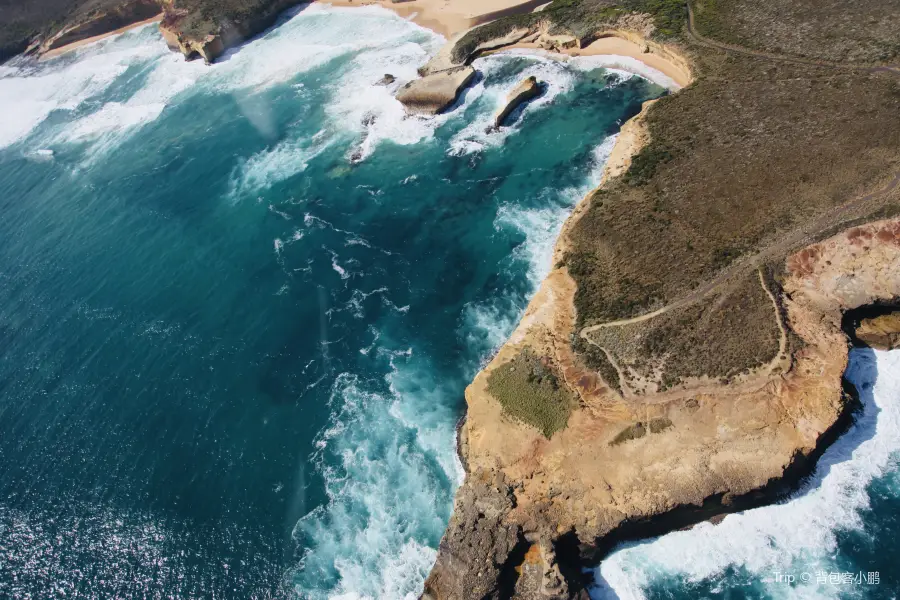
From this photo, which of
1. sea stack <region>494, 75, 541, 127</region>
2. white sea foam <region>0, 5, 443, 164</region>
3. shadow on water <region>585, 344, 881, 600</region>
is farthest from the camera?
white sea foam <region>0, 5, 443, 164</region>

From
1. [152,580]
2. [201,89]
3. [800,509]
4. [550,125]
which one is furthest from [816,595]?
[201,89]

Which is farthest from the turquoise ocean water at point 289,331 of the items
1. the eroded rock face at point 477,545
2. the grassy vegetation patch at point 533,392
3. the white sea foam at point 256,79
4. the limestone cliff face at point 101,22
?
the limestone cliff face at point 101,22

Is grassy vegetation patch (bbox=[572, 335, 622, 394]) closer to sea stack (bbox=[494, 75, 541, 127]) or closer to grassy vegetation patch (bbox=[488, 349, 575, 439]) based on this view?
grassy vegetation patch (bbox=[488, 349, 575, 439])

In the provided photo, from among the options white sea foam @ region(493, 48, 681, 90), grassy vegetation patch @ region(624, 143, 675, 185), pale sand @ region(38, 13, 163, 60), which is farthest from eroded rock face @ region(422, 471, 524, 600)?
pale sand @ region(38, 13, 163, 60)

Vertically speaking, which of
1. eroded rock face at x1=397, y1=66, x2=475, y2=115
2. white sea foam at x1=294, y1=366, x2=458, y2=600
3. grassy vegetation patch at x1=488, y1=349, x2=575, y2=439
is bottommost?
white sea foam at x1=294, y1=366, x2=458, y2=600

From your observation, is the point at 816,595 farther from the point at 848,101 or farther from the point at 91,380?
the point at 91,380

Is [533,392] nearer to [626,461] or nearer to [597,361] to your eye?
[597,361]
